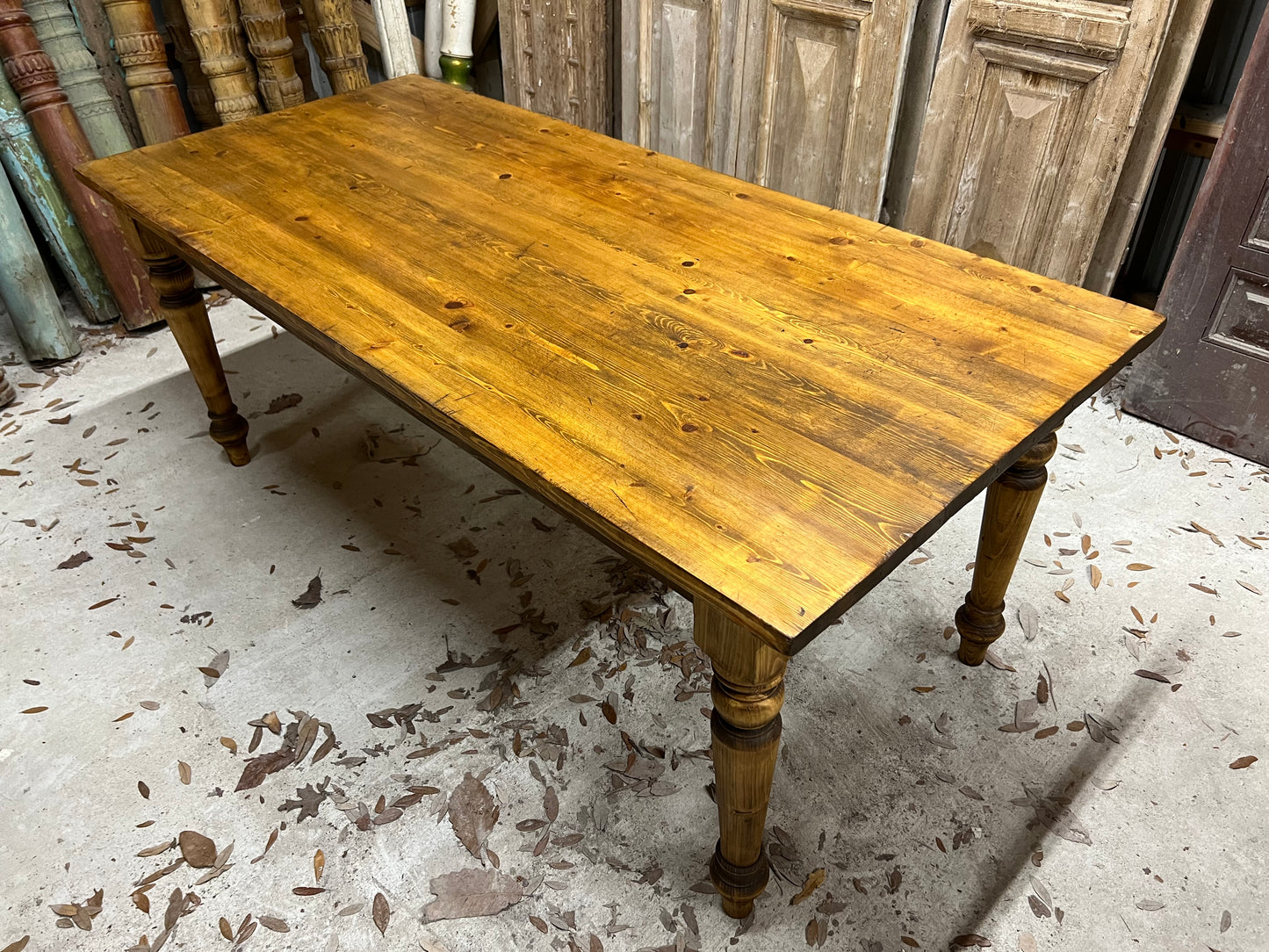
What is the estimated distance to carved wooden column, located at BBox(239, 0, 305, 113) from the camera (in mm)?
3072

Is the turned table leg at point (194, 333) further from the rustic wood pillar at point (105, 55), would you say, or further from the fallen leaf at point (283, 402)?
the rustic wood pillar at point (105, 55)

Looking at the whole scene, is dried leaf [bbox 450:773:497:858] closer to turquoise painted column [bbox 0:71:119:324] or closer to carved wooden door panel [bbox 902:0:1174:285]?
carved wooden door panel [bbox 902:0:1174:285]

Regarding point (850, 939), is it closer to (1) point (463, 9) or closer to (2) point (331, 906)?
(2) point (331, 906)

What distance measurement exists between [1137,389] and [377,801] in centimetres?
236

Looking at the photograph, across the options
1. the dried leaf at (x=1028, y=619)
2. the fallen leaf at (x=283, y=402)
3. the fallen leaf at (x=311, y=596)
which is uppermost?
the dried leaf at (x=1028, y=619)

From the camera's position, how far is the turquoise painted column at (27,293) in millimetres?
2791

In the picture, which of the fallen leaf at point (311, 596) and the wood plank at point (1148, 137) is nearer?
the fallen leaf at point (311, 596)

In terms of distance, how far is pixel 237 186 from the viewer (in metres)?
2.08

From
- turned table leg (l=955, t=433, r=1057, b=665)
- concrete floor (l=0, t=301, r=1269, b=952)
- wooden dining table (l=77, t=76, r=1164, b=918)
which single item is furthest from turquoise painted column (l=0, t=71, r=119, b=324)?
turned table leg (l=955, t=433, r=1057, b=665)

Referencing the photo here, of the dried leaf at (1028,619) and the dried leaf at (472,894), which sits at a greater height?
the dried leaf at (1028,619)

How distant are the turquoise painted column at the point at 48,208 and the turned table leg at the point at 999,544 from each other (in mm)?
2963

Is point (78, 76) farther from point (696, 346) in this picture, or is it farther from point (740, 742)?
point (740, 742)

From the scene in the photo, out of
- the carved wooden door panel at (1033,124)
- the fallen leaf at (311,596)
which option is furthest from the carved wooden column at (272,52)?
the carved wooden door panel at (1033,124)

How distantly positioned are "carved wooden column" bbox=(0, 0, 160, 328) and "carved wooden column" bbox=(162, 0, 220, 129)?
499mm
